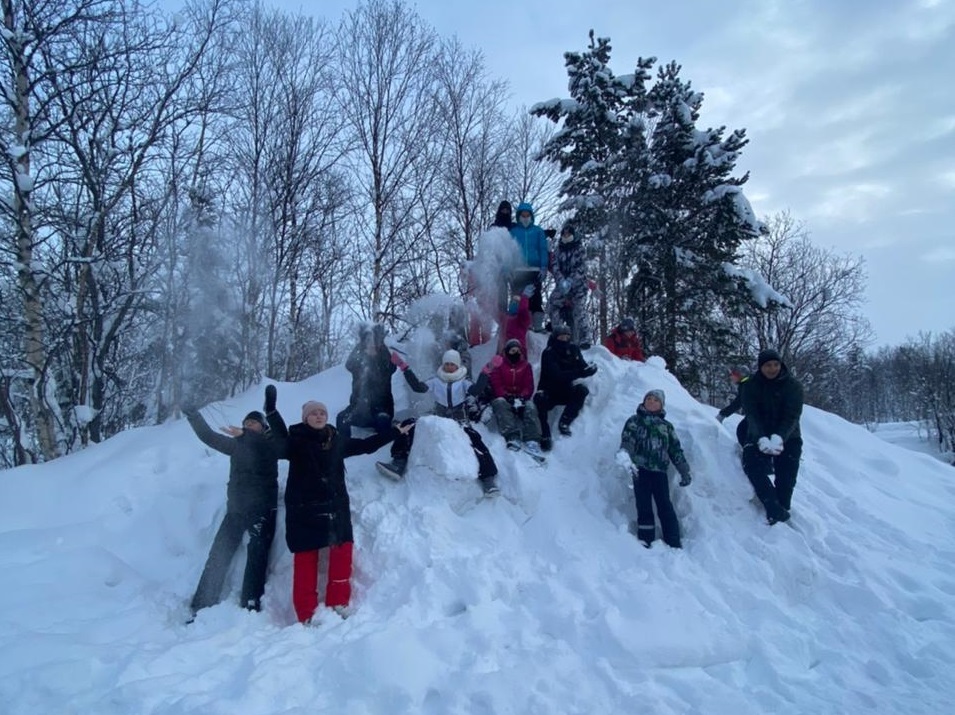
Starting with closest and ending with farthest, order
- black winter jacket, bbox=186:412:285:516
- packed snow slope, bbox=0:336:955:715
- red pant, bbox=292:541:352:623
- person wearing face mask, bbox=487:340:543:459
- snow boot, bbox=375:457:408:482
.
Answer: packed snow slope, bbox=0:336:955:715
red pant, bbox=292:541:352:623
black winter jacket, bbox=186:412:285:516
snow boot, bbox=375:457:408:482
person wearing face mask, bbox=487:340:543:459

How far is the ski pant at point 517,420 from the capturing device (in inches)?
244

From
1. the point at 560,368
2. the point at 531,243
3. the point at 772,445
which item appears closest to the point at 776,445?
the point at 772,445

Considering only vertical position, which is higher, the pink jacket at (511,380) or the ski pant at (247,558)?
the pink jacket at (511,380)

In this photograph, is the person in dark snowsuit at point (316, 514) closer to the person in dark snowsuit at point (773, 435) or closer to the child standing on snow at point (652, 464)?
the child standing on snow at point (652, 464)

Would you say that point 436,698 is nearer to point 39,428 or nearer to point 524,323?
point 524,323

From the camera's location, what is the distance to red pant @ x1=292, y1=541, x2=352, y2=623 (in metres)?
4.36

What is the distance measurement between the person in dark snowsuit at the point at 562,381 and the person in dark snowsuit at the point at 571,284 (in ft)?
4.25

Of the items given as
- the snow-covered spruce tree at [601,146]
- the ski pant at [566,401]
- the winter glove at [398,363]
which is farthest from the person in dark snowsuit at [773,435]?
the snow-covered spruce tree at [601,146]

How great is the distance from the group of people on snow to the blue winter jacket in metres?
1.74

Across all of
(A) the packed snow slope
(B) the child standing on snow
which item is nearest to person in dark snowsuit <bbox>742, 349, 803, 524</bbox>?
(A) the packed snow slope

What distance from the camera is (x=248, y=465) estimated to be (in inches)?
201

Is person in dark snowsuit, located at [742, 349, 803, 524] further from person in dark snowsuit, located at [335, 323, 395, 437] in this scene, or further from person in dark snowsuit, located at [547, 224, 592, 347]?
person in dark snowsuit, located at [335, 323, 395, 437]

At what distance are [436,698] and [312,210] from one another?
1114cm

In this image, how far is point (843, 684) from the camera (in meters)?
3.61
